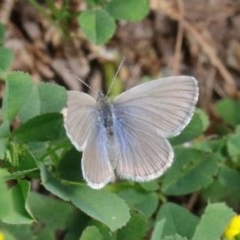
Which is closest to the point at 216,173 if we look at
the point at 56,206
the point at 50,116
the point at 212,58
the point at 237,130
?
the point at 237,130

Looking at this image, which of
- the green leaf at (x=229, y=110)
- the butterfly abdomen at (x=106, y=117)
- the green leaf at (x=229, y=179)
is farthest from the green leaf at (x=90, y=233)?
the green leaf at (x=229, y=110)

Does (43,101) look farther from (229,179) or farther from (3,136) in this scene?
(229,179)

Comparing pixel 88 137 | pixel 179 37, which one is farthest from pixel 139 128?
pixel 179 37

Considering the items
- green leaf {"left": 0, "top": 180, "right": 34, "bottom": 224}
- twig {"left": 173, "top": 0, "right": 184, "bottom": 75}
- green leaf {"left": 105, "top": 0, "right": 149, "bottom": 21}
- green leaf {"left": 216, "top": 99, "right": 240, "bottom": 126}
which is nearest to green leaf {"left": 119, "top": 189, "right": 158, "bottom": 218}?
green leaf {"left": 0, "top": 180, "right": 34, "bottom": 224}

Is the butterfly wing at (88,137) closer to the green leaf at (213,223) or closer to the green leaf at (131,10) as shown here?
the green leaf at (213,223)

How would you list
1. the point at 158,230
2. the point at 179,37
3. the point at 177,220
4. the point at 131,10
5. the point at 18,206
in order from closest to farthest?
1. the point at 18,206
2. the point at 158,230
3. the point at 177,220
4. the point at 131,10
5. the point at 179,37

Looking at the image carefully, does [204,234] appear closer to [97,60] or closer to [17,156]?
[17,156]

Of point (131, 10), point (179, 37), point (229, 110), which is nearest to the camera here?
point (131, 10)
